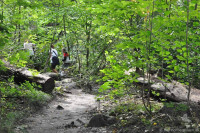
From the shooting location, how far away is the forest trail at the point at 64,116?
19.6 feet

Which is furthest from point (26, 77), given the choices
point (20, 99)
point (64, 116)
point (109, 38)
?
point (109, 38)

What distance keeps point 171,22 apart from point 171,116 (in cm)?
204

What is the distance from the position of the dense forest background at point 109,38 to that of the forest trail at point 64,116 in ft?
3.59

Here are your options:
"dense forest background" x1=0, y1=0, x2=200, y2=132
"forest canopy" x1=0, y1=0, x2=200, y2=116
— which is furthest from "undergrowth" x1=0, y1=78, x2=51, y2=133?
"forest canopy" x1=0, y1=0, x2=200, y2=116

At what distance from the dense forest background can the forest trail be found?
3.59 feet

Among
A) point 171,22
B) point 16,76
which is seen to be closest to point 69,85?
point 16,76

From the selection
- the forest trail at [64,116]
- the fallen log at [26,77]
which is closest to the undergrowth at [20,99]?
the forest trail at [64,116]

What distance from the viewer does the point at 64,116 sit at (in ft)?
25.0

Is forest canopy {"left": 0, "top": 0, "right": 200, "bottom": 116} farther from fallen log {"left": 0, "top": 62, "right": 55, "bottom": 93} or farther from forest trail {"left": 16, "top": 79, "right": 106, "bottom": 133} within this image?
forest trail {"left": 16, "top": 79, "right": 106, "bottom": 133}

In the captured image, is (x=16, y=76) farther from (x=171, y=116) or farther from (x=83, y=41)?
(x=171, y=116)

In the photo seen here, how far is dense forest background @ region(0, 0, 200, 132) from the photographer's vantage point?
15.9ft

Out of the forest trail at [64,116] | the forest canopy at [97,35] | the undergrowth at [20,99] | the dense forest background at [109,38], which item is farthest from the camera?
the undergrowth at [20,99]

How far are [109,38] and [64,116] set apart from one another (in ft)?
19.8

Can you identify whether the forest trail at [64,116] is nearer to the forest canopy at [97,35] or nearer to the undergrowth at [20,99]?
the undergrowth at [20,99]
